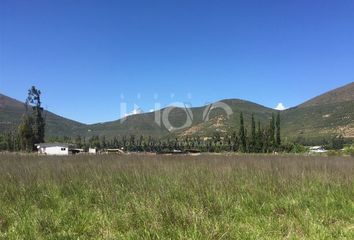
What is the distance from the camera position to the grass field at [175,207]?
5516 millimetres

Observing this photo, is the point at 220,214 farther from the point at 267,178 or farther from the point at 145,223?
the point at 267,178

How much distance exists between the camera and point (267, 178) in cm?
965

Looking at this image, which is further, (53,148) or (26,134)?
(53,148)

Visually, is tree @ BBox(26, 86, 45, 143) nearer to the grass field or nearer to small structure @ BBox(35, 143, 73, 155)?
small structure @ BBox(35, 143, 73, 155)

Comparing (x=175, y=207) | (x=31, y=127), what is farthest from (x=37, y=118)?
(x=175, y=207)

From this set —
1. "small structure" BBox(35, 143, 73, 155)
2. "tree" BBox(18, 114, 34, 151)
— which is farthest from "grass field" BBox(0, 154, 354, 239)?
"tree" BBox(18, 114, 34, 151)

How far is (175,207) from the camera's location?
6.22 m

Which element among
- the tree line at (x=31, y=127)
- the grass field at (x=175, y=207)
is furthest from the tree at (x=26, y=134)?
the grass field at (x=175, y=207)

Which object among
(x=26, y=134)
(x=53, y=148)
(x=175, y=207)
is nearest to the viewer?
(x=175, y=207)

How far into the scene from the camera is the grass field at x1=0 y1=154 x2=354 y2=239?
18.1 ft

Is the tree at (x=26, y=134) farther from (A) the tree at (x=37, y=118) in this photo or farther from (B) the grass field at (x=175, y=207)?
(B) the grass field at (x=175, y=207)

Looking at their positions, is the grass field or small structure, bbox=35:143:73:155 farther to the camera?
small structure, bbox=35:143:73:155

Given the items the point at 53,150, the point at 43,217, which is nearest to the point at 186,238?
the point at 43,217

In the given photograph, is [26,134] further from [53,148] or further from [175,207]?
[175,207]
